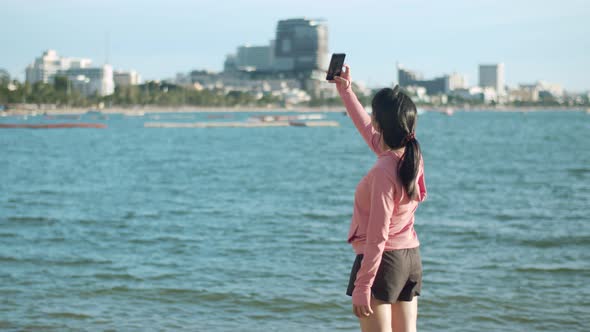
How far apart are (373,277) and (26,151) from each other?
2023 inches

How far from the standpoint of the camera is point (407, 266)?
12.6 ft

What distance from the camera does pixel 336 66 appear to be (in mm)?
4035

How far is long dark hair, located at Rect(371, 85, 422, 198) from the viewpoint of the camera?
3.71 meters

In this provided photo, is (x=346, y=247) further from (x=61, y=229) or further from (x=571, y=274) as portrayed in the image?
(x=61, y=229)

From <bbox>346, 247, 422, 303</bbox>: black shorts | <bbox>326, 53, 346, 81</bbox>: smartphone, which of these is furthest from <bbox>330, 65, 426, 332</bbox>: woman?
<bbox>326, 53, 346, 81</bbox>: smartphone

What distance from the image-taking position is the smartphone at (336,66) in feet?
13.1

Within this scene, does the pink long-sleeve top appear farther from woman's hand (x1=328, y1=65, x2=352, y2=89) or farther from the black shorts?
woman's hand (x1=328, y1=65, x2=352, y2=89)

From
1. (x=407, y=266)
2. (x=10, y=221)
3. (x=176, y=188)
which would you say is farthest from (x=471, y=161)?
(x=407, y=266)

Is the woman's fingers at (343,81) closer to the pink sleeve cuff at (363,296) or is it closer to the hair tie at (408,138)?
the hair tie at (408,138)

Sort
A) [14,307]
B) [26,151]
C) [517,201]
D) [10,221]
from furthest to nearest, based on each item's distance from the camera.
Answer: [26,151]
[517,201]
[10,221]
[14,307]

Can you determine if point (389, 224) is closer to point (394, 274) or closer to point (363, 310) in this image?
point (394, 274)

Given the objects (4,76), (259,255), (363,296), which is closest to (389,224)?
(363,296)

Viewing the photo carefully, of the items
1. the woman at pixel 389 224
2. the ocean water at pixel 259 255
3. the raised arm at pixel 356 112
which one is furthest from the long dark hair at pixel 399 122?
the ocean water at pixel 259 255

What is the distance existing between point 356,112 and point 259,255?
8665mm
